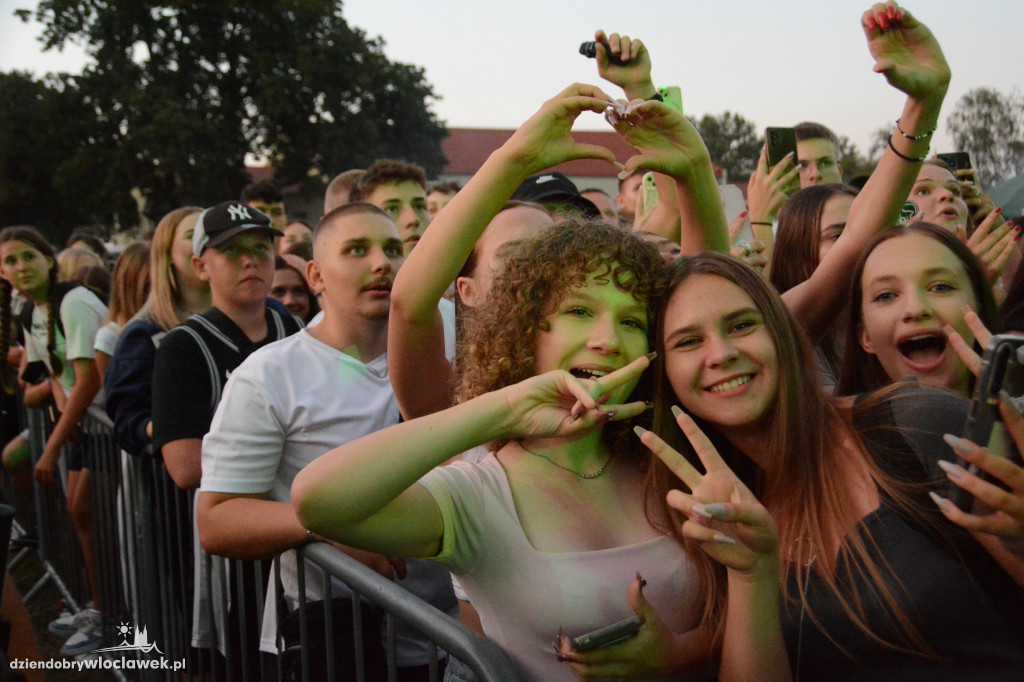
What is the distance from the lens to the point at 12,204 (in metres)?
32.3

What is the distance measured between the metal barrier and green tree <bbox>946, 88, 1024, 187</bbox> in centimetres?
182

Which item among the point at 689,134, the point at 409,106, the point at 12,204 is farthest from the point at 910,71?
the point at 12,204

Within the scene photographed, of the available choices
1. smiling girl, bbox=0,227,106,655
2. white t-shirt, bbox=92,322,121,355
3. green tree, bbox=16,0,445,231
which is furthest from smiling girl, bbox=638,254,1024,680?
green tree, bbox=16,0,445,231

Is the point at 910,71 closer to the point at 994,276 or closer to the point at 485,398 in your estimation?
the point at 994,276

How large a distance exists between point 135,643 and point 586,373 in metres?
2.79

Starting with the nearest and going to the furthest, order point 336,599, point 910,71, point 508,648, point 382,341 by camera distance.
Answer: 1. point 508,648
2. point 910,71
3. point 336,599
4. point 382,341

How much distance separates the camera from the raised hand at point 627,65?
1912 mm

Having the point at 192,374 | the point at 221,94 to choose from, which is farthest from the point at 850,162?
the point at 221,94

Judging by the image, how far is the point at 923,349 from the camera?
1872 mm

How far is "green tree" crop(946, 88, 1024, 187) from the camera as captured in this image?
2189mm

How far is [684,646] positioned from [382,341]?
1450mm

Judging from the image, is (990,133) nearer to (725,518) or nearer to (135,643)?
(725,518)

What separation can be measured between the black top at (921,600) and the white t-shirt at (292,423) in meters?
1.13

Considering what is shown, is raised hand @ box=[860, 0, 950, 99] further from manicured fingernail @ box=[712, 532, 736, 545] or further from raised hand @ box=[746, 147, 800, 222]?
manicured fingernail @ box=[712, 532, 736, 545]
